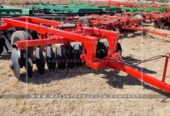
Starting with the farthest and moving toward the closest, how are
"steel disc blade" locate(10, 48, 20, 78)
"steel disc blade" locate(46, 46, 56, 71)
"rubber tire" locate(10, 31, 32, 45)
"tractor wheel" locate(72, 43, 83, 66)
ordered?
"rubber tire" locate(10, 31, 32, 45) < "tractor wheel" locate(72, 43, 83, 66) < "steel disc blade" locate(46, 46, 56, 71) < "steel disc blade" locate(10, 48, 20, 78)

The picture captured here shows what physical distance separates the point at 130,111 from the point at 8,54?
3.56m

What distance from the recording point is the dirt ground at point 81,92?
3883 mm

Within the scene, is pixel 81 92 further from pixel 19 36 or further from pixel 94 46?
pixel 19 36

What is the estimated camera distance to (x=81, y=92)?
4.46 metres

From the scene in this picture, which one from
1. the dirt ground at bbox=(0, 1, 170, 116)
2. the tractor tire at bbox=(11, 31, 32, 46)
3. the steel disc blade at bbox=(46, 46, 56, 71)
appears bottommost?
the dirt ground at bbox=(0, 1, 170, 116)

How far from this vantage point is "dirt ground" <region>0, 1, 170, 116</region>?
3883mm

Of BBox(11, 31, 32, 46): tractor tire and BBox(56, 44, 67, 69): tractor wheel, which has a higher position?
BBox(11, 31, 32, 46): tractor tire

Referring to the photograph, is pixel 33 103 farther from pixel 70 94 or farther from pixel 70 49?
pixel 70 49

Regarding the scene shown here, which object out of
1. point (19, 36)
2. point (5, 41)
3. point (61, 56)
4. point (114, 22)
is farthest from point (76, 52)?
point (114, 22)

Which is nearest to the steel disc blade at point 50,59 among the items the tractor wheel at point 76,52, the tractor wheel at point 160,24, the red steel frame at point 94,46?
the red steel frame at point 94,46

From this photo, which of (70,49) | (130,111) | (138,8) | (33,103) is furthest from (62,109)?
(138,8)

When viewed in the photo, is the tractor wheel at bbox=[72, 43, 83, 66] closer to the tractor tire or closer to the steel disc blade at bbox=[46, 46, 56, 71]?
the steel disc blade at bbox=[46, 46, 56, 71]

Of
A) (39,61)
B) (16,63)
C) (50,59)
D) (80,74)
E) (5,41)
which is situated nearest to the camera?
(16,63)

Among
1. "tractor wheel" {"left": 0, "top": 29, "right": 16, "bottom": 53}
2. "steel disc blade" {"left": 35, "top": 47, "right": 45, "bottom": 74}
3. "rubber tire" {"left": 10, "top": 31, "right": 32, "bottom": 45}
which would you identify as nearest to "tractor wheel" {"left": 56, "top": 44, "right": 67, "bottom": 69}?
"steel disc blade" {"left": 35, "top": 47, "right": 45, "bottom": 74}
